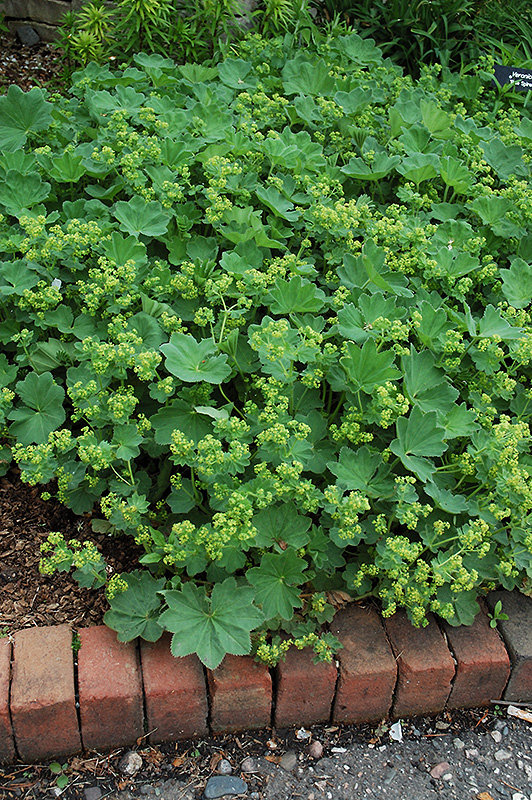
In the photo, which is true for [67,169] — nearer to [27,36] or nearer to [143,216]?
[143,216]

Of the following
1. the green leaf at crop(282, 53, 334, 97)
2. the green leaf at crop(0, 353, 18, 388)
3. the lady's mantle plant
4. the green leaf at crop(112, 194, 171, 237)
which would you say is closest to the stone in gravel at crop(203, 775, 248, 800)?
the lady's mantle plant

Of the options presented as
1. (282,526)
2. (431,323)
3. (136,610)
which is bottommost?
(136,610)

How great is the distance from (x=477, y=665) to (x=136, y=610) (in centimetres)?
98

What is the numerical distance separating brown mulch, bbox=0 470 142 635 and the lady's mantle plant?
2.7 inches

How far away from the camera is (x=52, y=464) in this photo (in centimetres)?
206

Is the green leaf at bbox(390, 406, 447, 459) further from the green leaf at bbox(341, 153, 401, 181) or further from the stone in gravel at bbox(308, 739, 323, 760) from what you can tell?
the green leaf at bbox(341, 153, 401, 181)

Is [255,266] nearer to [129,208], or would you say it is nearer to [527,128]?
[129,208]

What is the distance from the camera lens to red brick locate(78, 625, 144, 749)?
1910 millimetres

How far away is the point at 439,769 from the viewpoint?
2023mm

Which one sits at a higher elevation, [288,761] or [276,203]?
[276,203]

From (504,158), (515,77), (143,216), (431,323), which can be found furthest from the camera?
(515,77)

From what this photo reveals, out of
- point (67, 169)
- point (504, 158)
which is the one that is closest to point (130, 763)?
point (67, 169)

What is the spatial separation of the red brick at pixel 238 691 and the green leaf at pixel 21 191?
65.4 inches

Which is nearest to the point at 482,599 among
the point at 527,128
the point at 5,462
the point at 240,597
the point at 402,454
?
the point at 402,454
